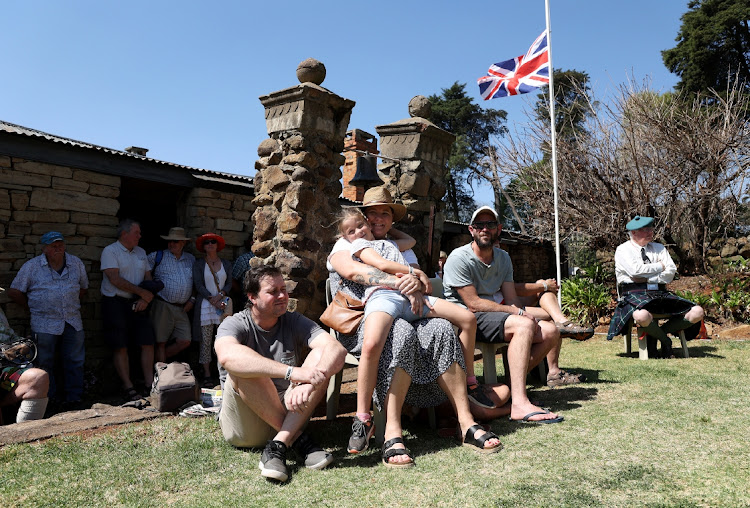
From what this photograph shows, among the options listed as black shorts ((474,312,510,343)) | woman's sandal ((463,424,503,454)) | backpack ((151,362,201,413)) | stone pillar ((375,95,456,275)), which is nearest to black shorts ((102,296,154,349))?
backpack ((151,362,201,413))

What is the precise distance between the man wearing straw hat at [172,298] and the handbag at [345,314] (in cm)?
270

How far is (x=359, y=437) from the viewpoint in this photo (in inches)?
115

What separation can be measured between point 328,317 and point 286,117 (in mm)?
2607

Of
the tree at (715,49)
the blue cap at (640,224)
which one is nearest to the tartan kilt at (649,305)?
the blue cap at (640,224)

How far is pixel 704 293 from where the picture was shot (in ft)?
28.9

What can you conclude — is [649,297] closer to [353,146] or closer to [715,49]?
[353,146]

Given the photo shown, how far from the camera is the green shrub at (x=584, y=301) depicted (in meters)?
Answer: 9.05

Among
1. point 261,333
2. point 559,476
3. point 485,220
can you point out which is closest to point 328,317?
point 261,333

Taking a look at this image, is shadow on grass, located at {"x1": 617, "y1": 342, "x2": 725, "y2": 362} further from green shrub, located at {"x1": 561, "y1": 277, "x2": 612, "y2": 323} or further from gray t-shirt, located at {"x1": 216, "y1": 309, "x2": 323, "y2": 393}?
gray t-shirt, located at {"x1": 216, "y1": 309, "x2": 323, "y2": 393}

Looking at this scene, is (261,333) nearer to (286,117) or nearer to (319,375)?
(319,375)

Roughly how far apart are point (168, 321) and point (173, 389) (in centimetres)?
164

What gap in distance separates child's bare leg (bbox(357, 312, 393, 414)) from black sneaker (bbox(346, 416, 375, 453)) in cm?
7

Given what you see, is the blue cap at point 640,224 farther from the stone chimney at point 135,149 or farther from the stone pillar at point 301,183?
the stone chimney at point 135,149

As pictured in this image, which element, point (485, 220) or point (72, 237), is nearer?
point (485, 220)
